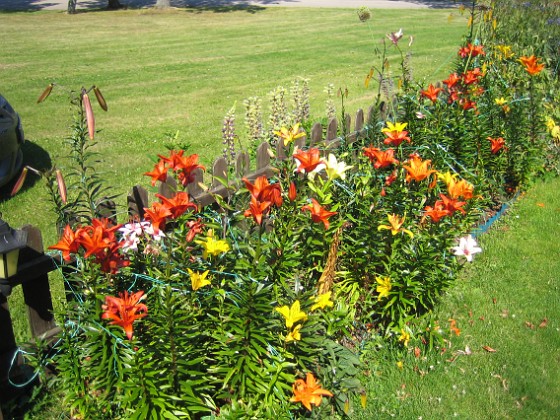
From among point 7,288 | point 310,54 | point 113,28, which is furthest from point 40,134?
point 113,28

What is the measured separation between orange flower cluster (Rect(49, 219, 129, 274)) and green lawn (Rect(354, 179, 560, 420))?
4.59 ft

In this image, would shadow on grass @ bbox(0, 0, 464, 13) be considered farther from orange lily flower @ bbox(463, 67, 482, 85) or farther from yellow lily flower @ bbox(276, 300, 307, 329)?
yellow lily flower @ bbox(276, 300, 307, 329)

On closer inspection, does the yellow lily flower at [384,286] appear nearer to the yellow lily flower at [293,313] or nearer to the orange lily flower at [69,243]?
the yellow lily flower at [293,313]

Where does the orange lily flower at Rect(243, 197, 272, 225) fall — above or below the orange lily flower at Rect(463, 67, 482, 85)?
below

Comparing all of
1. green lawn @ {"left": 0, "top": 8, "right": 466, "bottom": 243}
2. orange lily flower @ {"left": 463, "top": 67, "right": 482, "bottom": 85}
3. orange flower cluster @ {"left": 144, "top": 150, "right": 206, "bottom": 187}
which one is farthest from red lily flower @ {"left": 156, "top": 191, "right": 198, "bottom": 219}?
orange lily flower @ {"left": 463, "top": 67, "right": 482, "bottom": 85}

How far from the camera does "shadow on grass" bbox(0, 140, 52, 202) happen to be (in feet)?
18.4

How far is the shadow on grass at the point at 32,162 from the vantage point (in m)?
5.59

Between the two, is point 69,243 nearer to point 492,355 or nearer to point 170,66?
point 492,355

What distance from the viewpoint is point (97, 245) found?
2262 mm

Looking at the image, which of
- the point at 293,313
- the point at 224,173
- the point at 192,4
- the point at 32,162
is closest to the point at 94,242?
the point at 293,313

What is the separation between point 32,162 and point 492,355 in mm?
5180

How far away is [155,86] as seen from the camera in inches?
409

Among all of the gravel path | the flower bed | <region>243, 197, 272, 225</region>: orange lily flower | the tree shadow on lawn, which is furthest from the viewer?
the gravel path

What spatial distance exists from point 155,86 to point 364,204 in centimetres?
792
